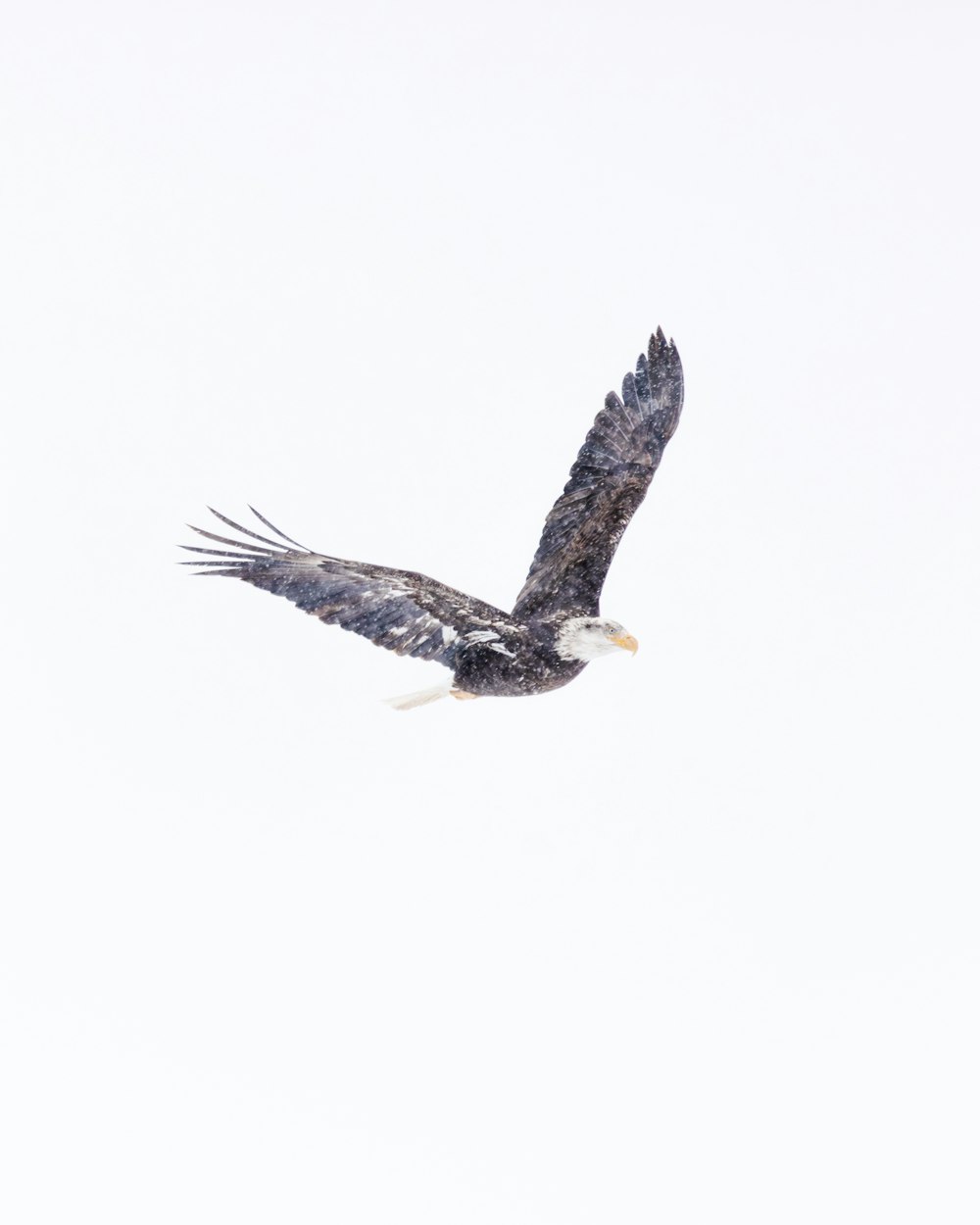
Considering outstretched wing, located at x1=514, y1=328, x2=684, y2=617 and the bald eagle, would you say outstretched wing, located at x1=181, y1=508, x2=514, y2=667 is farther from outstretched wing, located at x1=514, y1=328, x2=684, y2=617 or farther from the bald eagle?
outstretched wing, located at x1=514, y1=328, x2=684, y2=617

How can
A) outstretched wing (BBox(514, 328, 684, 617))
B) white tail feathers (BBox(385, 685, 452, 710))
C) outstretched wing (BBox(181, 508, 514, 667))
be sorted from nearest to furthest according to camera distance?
outstretched wing (BBox(181, 508, 514, 667))
white tail feathers (BBox(385, 685, 452, 710))
outstretched wing (BBox(514, 328, 684, 617))

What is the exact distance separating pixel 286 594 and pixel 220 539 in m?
0.51

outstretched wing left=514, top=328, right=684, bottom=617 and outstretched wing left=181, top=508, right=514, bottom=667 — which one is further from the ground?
outstretched wing left=514, top=328, right=684, bottom=617

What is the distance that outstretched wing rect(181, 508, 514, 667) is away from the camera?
10.3 metres

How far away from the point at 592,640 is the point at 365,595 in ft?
5.06

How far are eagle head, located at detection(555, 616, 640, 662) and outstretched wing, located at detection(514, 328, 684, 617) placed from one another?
98 cm

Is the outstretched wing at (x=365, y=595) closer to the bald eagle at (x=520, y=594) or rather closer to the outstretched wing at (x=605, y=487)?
the bald eagle at (x=520, y=594)

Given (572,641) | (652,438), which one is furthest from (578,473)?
(572,641)

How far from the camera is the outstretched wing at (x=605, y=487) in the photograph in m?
12.4

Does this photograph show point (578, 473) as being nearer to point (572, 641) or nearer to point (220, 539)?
point (572, 641)

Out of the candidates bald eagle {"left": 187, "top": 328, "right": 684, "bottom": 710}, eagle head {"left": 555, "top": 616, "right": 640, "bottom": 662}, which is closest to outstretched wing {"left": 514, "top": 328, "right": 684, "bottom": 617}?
bald eagle {"left": 187, "top": 328, "right": 684, "bottom": 710}

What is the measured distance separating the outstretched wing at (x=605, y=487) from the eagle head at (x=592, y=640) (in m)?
0.98

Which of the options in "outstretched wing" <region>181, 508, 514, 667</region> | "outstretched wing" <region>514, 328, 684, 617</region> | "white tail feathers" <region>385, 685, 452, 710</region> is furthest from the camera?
"outstretched wing" <region>514, 328, 684, 617</region>

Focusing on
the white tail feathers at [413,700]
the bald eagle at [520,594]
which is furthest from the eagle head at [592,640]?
the white tail feathers at [413,700]
